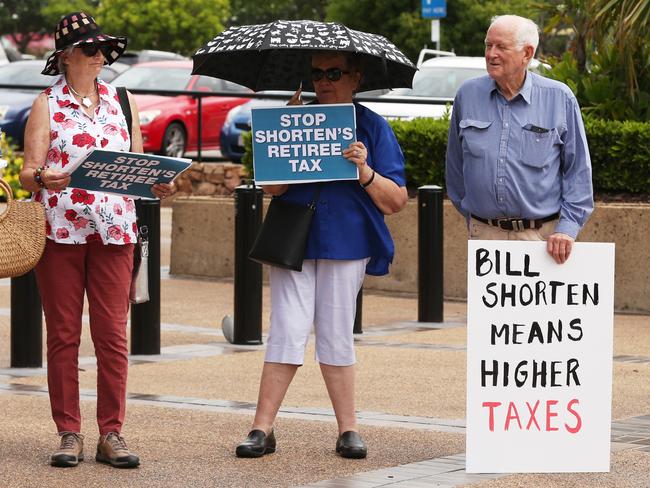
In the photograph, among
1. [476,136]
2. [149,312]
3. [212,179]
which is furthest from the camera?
[212,179]

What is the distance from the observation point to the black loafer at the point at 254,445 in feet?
22.0

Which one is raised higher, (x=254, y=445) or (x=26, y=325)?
(x=26, y=325)

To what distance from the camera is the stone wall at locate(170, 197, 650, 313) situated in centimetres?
1230

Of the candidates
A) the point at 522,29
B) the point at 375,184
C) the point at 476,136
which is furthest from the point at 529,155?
the point at 375,184

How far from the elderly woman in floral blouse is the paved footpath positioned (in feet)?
0.92

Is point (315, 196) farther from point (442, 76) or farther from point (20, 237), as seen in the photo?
point (442, 76)

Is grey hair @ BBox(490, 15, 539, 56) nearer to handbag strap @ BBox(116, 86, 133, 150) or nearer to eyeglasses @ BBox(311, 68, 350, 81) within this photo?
eyeglasses @ BBox(311, 68, 350, 81)

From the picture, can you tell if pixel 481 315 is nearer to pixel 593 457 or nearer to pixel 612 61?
pixel 593 457

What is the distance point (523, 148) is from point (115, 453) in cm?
211

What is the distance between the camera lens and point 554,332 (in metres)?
6.46

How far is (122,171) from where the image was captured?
250 inches

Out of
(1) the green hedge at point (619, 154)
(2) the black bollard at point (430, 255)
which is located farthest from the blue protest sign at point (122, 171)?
(1) the green hedge at point (619, 154)

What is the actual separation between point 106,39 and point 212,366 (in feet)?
11.7

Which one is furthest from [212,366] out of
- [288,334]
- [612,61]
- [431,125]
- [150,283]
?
[612,61]
